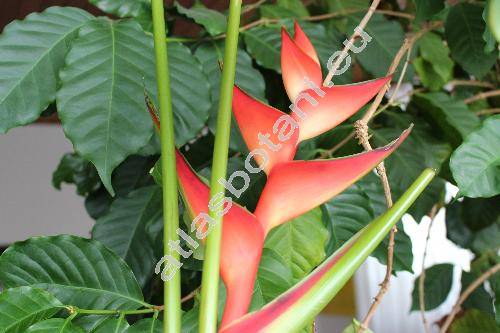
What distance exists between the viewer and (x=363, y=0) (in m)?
1.05

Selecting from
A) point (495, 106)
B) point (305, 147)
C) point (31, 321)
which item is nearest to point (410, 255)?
point (305, 147)

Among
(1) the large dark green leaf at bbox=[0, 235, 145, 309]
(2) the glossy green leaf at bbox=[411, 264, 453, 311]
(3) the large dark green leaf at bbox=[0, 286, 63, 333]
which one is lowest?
(2) the glossy green leaf at bbox=[411, 264, 453, 311]

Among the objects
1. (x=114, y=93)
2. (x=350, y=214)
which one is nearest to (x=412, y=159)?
(x=350, y=214)

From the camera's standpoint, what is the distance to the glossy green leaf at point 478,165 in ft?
1.44

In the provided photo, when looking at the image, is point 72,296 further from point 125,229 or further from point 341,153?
point 341,153

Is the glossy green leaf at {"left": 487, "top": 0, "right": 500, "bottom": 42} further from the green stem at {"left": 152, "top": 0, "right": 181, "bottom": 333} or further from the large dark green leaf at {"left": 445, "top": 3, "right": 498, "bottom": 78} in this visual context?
the large dark green leaf at {"left": 445, "top": 3, "right": 498, "bottom": 78}

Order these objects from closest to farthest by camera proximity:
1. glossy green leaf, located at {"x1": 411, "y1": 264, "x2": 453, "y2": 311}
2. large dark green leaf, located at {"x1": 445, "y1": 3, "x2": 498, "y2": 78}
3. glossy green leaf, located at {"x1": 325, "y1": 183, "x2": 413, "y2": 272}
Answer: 1. glossy green leaf, located at {"x1": 325, "y1": 183, "x2": 413, "y2": 272}
2. large dark green leaf, located at {"x1": 445, "y1": 3, "x2": 498, "y2": 78}
3. glossy green leaf, located at {"x1": 411, "y1": 264, "x2": 453, "y2": 311}

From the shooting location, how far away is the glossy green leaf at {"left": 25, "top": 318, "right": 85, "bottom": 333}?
397 millimetres

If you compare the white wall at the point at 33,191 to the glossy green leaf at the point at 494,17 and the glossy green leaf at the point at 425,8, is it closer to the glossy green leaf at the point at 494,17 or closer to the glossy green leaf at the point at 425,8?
the glossy green leaf at the point at 425,8

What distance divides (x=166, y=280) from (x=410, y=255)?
1.38 feet

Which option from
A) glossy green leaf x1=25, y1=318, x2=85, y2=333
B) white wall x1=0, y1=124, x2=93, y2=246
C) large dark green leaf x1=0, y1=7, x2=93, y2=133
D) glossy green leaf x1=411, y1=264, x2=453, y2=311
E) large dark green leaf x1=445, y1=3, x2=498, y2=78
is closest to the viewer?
glossy green leaf x1=25, y1=318, x2=85, y2=333

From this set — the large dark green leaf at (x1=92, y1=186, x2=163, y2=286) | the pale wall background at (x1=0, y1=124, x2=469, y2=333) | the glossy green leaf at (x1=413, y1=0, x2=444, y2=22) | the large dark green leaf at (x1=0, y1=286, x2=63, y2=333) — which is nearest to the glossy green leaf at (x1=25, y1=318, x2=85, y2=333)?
the large dark green leaf at (x1=0, y1=286, x2=63, y2=333)

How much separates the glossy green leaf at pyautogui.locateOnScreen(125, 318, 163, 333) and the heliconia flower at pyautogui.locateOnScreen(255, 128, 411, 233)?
0.52 feet

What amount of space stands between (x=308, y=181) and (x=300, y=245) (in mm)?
239
